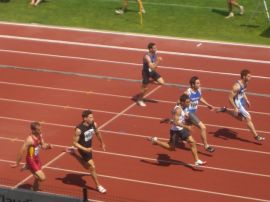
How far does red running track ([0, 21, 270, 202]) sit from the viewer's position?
49.8 ft

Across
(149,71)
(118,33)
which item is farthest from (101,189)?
(118,33)

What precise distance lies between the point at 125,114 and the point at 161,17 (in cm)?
1095

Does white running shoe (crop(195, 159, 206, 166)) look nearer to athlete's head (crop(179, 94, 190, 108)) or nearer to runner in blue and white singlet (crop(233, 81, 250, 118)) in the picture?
athlete's head (crop(179, 94, 190, 108))

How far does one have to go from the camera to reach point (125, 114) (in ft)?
63.7

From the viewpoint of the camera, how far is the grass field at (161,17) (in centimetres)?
2764

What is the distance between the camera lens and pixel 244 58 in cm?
2447

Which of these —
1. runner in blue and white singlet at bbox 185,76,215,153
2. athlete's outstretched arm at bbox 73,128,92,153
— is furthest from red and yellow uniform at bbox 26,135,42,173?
runner in blue and white singlet at bbox 185,76,215,153

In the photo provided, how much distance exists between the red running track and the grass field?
1.19m

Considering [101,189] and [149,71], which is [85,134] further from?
[149,71]

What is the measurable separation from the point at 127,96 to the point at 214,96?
2.56 m

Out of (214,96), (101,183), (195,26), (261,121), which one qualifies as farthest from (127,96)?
(195,26)

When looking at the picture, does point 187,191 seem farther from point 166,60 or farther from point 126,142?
point 166,60

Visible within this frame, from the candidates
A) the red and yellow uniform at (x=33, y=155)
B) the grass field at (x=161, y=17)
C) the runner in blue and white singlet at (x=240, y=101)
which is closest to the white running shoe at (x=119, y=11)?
the grass field at (x=161, y=17)

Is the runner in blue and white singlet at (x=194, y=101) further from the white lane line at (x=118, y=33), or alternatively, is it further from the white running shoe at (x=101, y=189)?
the white lane line at (x=118, y=33)
